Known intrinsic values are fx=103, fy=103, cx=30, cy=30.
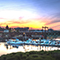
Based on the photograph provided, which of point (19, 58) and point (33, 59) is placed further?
point (19, 58)

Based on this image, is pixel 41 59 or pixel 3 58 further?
pixel 3 58

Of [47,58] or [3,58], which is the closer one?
[47,58]

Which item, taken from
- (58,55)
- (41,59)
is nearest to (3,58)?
(41,59)

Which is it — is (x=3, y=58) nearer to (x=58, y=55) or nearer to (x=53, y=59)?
(x=53, y=59)

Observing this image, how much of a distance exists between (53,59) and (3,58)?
4.07m

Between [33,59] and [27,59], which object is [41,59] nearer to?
[33,59]

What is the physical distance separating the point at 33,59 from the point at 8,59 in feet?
6.64

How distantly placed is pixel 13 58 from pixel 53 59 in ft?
10.4

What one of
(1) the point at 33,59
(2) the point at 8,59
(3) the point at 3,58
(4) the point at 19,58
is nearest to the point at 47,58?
(1) the point at 33,59

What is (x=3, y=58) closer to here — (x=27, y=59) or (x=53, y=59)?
(x=27, y=59)

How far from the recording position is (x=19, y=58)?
8398 mm

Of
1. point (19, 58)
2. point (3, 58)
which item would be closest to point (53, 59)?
point (19, 58)

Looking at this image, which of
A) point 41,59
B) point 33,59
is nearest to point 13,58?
point 33,59

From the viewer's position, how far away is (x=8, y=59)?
8086mm
